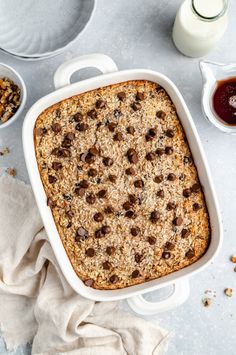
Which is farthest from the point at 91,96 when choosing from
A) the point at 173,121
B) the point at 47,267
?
the point at 47,267

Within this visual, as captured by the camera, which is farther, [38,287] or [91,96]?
[38,287]

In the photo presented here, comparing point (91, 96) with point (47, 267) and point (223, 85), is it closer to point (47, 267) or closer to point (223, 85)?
point (223, 85)

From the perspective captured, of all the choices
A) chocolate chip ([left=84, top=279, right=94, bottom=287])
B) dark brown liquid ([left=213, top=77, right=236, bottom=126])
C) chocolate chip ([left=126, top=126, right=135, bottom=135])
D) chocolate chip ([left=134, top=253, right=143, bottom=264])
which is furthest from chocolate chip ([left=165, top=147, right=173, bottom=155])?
chocolate chip ([left=84, top=279, right=94, bottom=287])

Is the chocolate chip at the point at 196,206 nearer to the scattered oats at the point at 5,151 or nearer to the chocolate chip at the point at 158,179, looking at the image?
the chocolate chip at the point at 158,179

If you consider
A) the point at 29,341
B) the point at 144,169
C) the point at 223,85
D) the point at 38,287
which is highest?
the point at 223,85

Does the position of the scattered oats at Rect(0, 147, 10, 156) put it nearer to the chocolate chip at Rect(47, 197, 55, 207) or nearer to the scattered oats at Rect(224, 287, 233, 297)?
the chocolate chip at Rect(47, 197, 55, 207)

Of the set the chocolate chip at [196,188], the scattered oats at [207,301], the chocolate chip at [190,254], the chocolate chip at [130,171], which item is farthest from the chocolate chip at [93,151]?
the scattered oats at [207,301]
